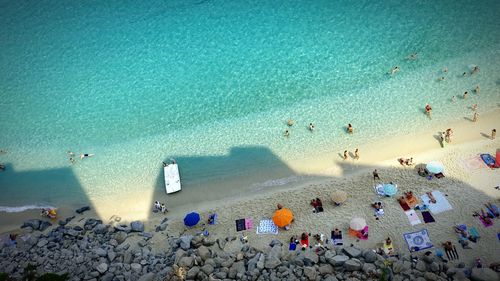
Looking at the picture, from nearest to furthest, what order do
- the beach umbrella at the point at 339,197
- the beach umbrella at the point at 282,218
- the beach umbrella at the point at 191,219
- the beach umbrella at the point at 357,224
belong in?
the beach umbrella at the point at 357,224, the beach umbrella at the point at 282,218, the beach umbrella at the point at 339,197, the beach umbrella at the point at 191,219

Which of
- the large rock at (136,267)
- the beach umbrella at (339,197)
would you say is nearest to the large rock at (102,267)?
the large rock at (136,267)

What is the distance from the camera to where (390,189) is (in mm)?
20625

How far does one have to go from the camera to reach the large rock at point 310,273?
1647cm

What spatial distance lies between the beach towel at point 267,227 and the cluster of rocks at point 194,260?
3.28 feet

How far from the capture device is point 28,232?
23125 millimetres

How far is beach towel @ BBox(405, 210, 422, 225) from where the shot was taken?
19188 millimetres

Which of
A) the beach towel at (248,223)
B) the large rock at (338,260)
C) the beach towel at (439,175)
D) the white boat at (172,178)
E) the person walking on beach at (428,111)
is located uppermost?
the person walking on beach at (428,111)

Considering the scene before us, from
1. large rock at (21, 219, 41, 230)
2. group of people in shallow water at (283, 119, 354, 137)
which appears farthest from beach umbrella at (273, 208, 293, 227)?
large rock at (21, 219, 41, 230)

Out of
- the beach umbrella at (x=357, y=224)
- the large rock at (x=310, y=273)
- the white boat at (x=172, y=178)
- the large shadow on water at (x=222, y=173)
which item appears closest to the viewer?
the large rock at (x=310, y=273)

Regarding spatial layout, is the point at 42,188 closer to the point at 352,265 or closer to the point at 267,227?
the point at 267,227

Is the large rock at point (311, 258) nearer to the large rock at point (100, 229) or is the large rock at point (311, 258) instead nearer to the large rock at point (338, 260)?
the large rock at point (338, 260)

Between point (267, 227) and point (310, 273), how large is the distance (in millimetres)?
4529

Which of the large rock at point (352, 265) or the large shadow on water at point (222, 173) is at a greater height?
the large shadow on water at point (222, 173)

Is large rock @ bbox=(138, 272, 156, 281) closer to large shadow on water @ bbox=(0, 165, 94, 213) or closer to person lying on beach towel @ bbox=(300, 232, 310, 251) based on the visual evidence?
person lying on beach towel @ bbox=(300, 232, 310, 251)
